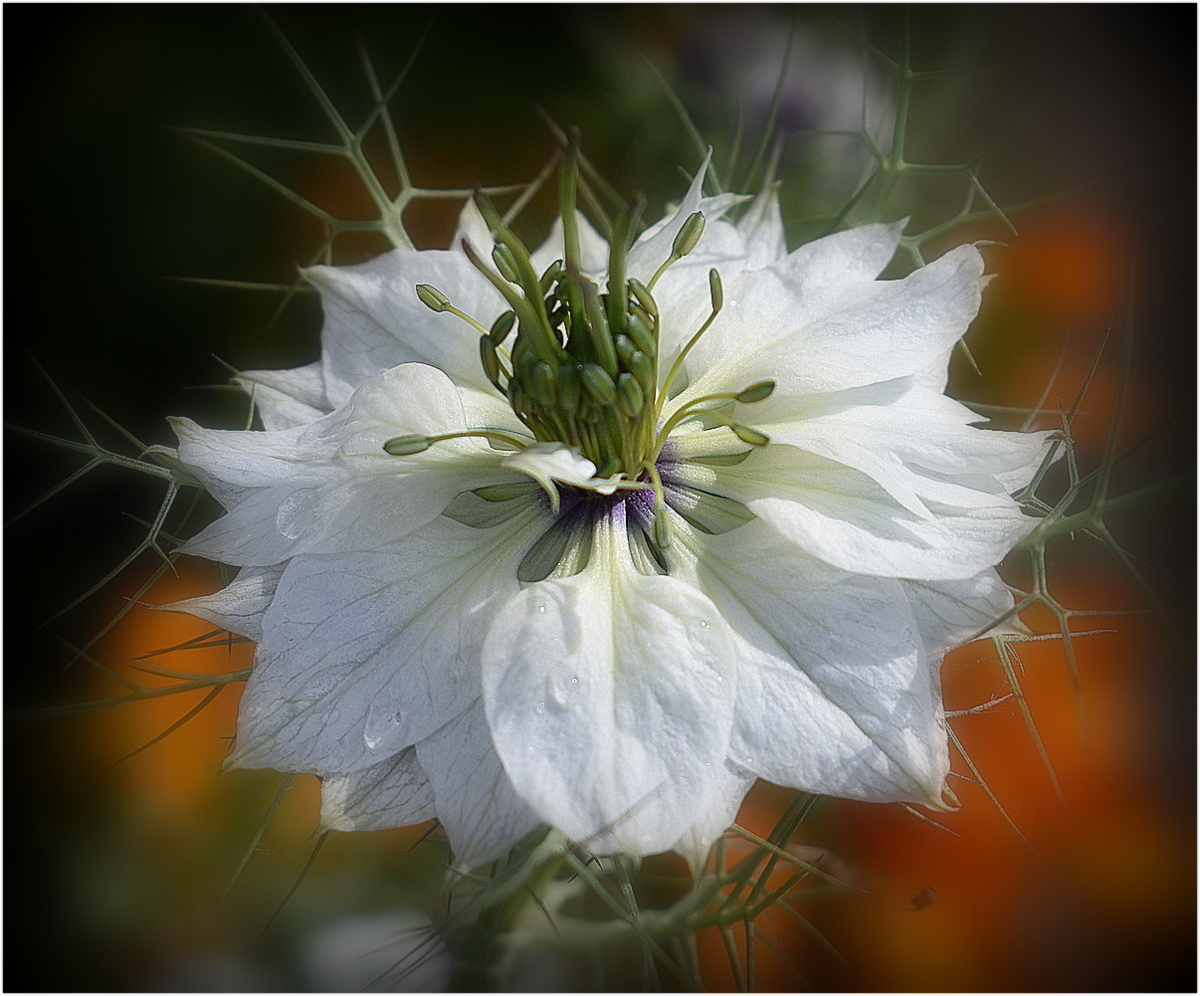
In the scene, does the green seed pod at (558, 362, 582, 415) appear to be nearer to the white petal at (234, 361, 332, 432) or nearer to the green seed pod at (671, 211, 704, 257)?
the green seed pod at (671, 211, 704, 257)

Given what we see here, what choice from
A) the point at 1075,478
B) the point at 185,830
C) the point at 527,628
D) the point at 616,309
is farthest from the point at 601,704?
the point at 185,830

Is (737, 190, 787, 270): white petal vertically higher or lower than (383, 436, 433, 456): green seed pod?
higher

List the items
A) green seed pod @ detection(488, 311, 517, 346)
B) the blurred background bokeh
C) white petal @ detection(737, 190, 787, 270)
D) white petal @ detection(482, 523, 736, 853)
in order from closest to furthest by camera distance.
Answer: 1. white petal @ detection(482, 523, 736, 853)
2. green seed pod @ detection(488, 311, 517, 346)
3. white petal @ detection(737, 190, 787, 270)
4. the blurred background bokeh

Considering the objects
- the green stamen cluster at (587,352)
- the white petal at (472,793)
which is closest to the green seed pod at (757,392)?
the green stamen cluster at (587,352)

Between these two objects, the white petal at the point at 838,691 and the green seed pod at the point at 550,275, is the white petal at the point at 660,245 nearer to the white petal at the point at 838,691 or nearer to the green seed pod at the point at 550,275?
the green seed pod at the point at 550,275

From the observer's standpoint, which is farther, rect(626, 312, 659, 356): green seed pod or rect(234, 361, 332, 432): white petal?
rect(234, 361, 332, 432): white petal

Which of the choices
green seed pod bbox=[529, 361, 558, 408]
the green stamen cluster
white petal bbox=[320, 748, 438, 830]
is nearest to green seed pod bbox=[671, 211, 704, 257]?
the green stamen cluster
